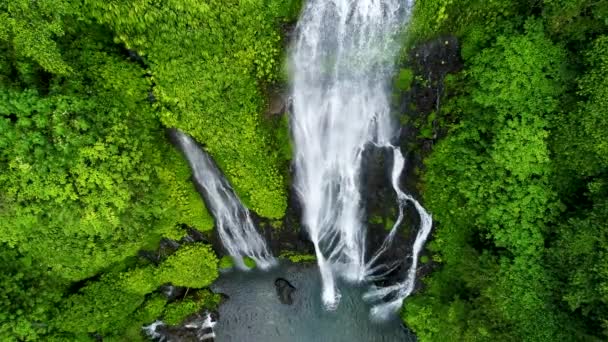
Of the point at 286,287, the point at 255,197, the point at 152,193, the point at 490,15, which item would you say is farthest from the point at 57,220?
the point at 490,15

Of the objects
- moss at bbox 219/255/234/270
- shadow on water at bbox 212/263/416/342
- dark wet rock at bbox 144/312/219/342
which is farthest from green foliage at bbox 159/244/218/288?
dark wet rock at bbox 144/312/219/342

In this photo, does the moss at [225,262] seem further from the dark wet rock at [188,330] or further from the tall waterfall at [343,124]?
the tall waterfall at [343,124]

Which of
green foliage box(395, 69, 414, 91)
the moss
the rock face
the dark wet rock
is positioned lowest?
the dark wet rock

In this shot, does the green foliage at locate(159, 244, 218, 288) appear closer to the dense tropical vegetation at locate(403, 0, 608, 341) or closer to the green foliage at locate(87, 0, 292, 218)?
the green foliage at locate(87, 0, 292, 218)

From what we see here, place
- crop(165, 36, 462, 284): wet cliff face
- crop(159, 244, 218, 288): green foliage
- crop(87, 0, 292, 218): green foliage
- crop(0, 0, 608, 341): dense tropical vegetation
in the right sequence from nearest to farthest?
crop(0, 0, 608, 341): dense tropical vegetation
crop(87, 0, 292, 218): green foliage
crop(165, 36, 462, 284): wet cliff face
crop(159, 244, 218, 288): green foliage

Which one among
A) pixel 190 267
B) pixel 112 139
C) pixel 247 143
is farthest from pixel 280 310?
pixel 112 139

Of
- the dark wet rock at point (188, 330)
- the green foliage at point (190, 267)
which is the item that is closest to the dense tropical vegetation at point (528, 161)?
the green foliage at point (190, 267)
